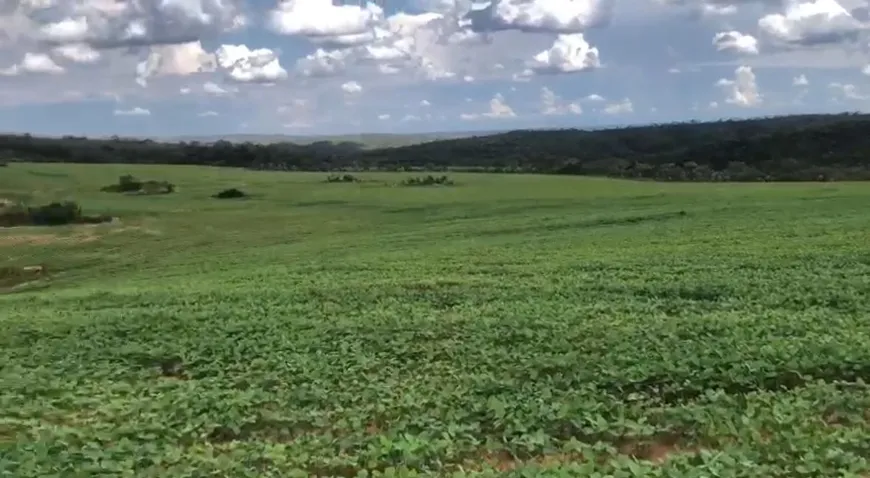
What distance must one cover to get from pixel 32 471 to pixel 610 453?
6869mm

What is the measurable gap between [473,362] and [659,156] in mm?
148796

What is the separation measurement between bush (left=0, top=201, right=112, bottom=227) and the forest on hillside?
5817 cm

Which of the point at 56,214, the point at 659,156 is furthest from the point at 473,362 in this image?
the point at 659,156

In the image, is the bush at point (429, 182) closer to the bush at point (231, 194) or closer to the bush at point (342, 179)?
the bush at point (342, 179)

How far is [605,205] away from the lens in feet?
208

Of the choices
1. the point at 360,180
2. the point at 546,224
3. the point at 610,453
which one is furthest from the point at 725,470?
the point at 360,180

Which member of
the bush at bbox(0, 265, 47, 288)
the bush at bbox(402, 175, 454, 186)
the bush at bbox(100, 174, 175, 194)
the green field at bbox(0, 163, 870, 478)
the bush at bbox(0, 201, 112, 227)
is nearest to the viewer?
the green field at bbox(0, 163, 870, 478)

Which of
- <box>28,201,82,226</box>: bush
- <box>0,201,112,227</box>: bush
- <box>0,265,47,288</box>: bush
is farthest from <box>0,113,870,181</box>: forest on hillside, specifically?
<box>0,265,47,288</box>: bush

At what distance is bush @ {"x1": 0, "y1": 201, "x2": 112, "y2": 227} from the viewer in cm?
7056

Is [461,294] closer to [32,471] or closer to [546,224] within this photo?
[32,471]

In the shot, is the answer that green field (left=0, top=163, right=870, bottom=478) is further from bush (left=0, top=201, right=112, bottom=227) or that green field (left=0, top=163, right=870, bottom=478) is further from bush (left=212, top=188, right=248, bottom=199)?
bush (left=212, top=188, right=248, bottom=199)

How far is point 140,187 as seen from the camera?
98.0m

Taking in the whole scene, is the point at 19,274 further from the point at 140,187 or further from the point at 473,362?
the point at 140,187

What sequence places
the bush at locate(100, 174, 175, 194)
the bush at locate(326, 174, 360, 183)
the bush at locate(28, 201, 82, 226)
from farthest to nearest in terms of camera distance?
the bush at locate(326, 174, 360, 183) → the bush at locate(100, 174, 175, 194) → the bush at locate(28, 201, 82, 226)
